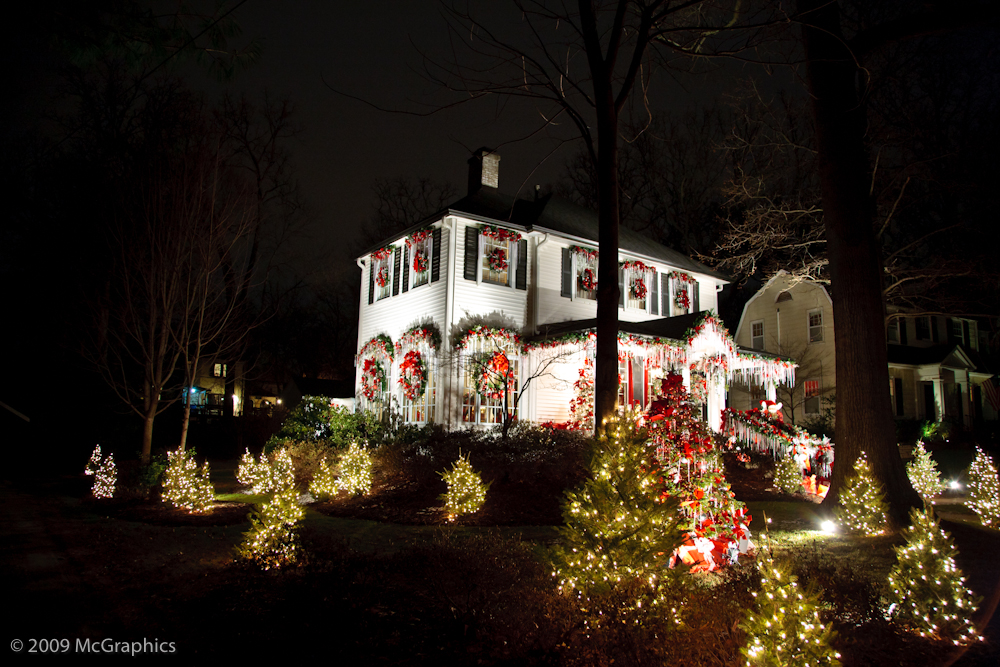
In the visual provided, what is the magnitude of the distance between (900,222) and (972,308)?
4.12 meters

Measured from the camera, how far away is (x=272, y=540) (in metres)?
6.01

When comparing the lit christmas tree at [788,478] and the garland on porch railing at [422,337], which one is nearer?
the lit christmas tree at [788,478]

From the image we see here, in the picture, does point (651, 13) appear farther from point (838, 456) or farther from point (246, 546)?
point (246, 546)

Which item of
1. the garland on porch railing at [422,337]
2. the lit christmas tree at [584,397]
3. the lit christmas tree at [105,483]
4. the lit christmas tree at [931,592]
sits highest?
the garland on porch railing at [422,337]

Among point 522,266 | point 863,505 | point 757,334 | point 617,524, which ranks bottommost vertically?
point 863,505

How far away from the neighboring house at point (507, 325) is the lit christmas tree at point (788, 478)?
141 inches

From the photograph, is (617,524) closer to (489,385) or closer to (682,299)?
(489,385)

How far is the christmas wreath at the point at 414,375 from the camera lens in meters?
15.2

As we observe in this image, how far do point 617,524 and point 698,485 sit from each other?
1.69 metres

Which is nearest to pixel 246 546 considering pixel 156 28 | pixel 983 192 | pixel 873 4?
pixel 156 28

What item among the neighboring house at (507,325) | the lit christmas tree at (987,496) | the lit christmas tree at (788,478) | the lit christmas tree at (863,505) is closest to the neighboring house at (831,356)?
the neighboring house at (507,325)

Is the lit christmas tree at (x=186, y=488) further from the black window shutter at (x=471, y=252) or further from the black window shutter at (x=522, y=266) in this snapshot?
the black window shutter at (x=522, y=266)

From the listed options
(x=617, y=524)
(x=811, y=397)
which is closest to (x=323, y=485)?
(x=617, y=524)

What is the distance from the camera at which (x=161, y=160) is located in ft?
39.9
